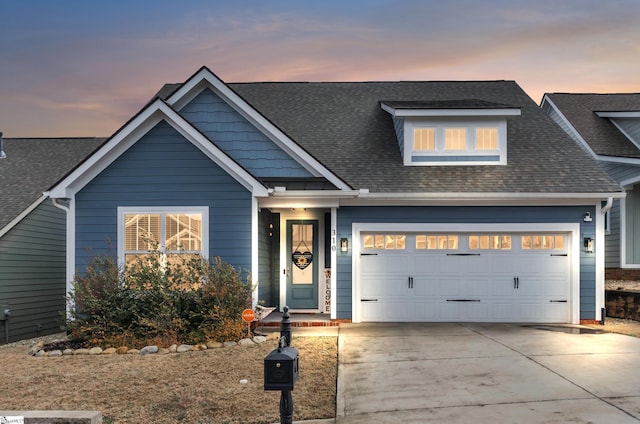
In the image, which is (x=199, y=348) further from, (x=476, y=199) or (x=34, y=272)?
(x=34, y=272)

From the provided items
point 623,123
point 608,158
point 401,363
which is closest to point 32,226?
point 401,363

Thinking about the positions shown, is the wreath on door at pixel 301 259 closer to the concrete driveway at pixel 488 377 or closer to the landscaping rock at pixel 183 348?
the concrete driveway at pixel 488 377

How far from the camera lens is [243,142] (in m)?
14.3

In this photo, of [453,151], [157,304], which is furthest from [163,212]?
[453,151]

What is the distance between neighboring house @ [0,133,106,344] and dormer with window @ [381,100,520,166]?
10458 millimetres

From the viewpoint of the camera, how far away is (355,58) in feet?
61.4

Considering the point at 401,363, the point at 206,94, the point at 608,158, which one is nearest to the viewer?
the point at 401,363

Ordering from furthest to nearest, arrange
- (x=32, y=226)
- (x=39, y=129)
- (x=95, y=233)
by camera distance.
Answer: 1. (x=39, y=129)
2. (x=32, y=226)
3. (x=95, y=233)

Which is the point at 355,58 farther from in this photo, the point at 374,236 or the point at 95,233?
the point at 95,233

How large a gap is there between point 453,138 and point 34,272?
1232cm

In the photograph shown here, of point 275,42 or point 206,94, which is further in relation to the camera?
point 275,42

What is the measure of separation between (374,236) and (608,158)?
904cm

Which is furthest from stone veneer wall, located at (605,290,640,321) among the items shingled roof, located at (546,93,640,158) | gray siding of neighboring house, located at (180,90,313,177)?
gray siding of neighboring house, located at (180,90,313,177)

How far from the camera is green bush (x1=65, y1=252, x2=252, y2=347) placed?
1152cm
